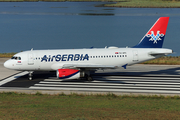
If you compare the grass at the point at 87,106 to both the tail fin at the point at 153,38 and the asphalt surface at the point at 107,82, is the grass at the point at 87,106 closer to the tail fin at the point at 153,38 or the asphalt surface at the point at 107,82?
the asphalt surface at the point at 107,82

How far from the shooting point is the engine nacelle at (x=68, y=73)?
1415 inches

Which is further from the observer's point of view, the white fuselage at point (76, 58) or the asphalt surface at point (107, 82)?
the white fuselage at point (76, 58)

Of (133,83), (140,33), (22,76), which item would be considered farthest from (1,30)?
(133,83)

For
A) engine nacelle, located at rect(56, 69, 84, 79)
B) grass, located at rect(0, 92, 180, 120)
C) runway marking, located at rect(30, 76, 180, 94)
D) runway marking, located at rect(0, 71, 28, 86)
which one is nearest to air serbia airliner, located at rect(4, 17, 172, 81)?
engine nacelle, located at rect(56, 69, 84, 79)

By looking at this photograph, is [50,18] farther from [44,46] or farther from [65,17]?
[44,46]

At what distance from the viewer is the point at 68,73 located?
3616cm

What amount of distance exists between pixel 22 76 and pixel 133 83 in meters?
16.1

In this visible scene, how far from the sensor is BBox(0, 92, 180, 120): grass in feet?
73.3

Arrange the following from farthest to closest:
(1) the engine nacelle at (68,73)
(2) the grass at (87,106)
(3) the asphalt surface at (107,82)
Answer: (1) the engine nacelle at (68,73) → (3) the asphalt surface at (107,82) → (2) the grass at (87,106)

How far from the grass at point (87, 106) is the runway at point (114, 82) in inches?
139

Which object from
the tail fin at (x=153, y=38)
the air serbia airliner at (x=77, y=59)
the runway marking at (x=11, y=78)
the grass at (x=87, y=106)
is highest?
the tail fin at (x=153, y=38)

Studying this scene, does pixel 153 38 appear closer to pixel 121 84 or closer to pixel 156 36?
pixel 156 36

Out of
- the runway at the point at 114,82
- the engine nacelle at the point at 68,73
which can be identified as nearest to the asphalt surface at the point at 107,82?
the runway at the point at 114,82

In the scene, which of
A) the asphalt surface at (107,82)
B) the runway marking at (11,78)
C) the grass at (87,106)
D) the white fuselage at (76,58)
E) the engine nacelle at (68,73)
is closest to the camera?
the grass at (87,106)
